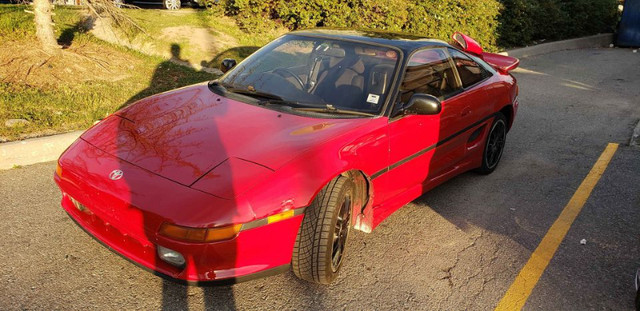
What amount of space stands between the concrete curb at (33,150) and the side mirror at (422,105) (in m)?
3.51

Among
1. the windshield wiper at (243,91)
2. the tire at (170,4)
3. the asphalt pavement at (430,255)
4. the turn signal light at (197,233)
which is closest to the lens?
the turn signal light at (197,233)

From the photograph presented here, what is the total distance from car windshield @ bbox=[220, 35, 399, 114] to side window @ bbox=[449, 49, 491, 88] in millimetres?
962

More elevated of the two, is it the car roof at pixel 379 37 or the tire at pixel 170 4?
the car roof at pixel 379 37

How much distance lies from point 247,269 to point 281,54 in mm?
2202

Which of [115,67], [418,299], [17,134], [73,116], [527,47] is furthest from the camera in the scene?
[527,47]

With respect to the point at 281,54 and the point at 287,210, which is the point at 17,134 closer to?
the point at 281,54

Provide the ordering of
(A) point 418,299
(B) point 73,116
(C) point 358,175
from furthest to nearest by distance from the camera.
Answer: (B) point 73,116, (C) point 358,175, (A) point 418,299

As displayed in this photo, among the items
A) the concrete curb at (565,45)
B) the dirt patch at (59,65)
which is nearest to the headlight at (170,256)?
the dirt patch at (59,65)

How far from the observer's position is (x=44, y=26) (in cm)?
726

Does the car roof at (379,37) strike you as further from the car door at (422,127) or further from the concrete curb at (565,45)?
the concrete curb at (565,45)

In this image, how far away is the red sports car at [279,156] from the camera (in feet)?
9.06

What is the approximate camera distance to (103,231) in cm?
301

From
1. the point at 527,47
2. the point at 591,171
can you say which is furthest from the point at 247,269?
the point at 527,47

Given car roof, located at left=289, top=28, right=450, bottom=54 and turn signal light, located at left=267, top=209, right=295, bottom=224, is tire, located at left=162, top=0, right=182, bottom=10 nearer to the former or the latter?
car roof, located at left=289, top=28, right=450, bottom=54
